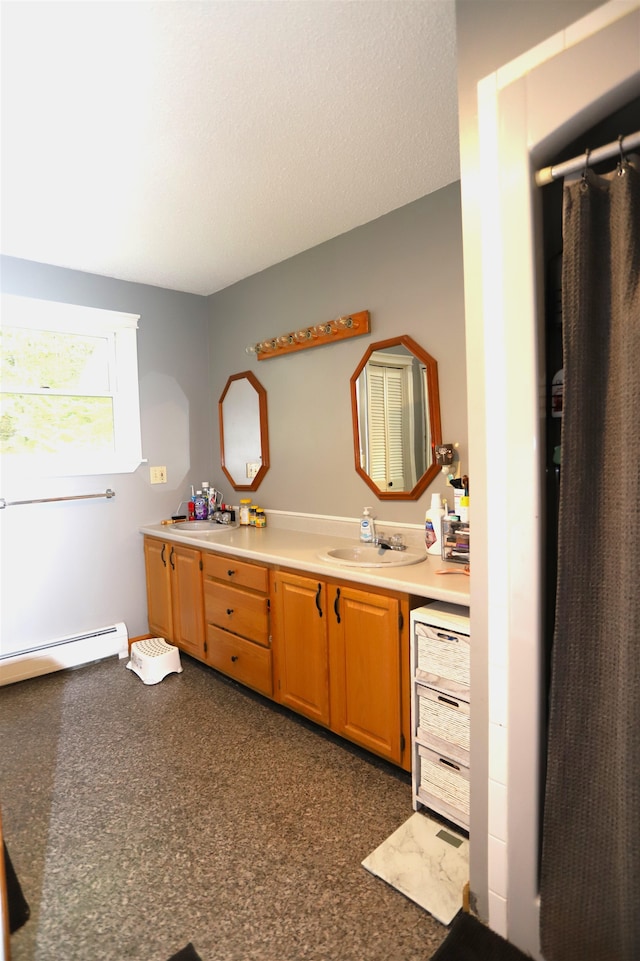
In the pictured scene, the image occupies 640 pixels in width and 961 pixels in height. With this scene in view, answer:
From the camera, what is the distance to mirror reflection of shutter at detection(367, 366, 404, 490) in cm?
247

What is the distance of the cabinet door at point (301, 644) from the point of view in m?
2.16

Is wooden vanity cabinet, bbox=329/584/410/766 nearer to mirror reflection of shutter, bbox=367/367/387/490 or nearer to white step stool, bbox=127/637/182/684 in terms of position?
mirror reflection of shutter, bbox=367/367/387/490

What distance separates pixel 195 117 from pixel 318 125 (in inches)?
17.0

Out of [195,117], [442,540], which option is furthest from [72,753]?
[195,117]

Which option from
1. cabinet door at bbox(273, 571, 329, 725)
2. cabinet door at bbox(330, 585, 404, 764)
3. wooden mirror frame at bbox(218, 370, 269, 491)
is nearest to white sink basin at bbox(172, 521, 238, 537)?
wooden mirror frame at bbox(218, 370, 269, 491)

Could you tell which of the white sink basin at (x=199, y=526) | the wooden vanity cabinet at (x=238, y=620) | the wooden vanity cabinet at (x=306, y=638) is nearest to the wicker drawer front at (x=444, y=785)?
the wooden vanity cabinet at (x=306, y=638)

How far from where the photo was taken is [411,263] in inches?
94.3

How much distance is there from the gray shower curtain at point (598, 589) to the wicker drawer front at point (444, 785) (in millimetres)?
473

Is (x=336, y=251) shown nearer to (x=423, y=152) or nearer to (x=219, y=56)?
(x=423, y=152)

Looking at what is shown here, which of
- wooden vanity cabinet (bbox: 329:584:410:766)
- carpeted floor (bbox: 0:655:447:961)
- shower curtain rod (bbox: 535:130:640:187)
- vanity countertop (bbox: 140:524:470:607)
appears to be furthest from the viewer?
wooden vanity cabinet (bbox: 329:584:410:766)

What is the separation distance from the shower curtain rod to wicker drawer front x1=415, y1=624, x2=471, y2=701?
1277 mm

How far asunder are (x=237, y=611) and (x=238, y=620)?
49mm

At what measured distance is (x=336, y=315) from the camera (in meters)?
2.77

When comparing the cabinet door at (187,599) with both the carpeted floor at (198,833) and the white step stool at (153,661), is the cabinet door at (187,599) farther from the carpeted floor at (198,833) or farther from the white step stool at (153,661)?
the carpeted floor at (198,833)
